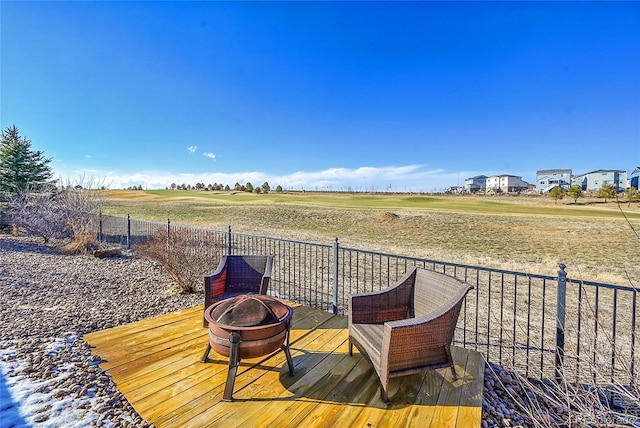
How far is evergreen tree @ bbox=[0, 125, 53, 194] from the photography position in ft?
37.5

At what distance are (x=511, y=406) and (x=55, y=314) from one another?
5.44m

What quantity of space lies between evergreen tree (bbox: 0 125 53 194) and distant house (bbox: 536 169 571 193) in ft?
258

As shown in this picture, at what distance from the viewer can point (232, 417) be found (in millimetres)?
Result: 1906

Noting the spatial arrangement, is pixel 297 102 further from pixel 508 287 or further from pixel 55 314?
pixel 55 314

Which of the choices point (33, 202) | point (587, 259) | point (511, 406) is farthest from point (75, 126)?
point (587, 259)

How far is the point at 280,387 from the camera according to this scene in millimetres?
2252

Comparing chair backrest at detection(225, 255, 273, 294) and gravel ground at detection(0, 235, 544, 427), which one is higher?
chair backrest at detection(225, 255, 273, 294)

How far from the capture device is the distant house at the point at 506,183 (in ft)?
227

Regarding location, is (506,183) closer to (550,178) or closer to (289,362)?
(550,178)

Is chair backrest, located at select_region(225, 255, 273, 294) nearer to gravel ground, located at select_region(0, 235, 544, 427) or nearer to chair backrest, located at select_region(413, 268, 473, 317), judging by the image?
gravel ground, located at select_region(0, 235, 544, 427)

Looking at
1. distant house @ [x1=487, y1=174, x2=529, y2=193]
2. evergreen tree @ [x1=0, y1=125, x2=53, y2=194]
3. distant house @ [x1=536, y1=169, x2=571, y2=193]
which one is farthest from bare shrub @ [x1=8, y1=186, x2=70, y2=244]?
distant house @ [x1=487, y1=174, x2=529, y2=193]

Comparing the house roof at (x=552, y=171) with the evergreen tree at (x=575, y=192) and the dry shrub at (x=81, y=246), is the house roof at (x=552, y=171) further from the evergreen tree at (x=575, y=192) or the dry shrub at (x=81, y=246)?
the dry shrub at (x=81, y=246)

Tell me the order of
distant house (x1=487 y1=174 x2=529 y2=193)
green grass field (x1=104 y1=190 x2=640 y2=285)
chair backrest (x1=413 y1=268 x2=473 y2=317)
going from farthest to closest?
1. distant house (x1=487 y1=174 x2=529 y2=193)
2. green grass field (x1=104 y1=190 x2=640 y2=285)
3. chair backrest (x1=413 y1=268 x2=473 y2=317)

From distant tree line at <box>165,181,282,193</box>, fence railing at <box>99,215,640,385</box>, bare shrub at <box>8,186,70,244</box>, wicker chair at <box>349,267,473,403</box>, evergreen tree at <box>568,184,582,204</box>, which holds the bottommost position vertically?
fence railing at <box>99,215,640,385</box>
